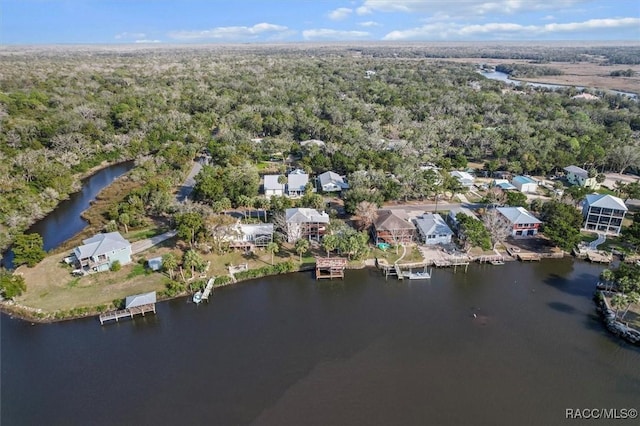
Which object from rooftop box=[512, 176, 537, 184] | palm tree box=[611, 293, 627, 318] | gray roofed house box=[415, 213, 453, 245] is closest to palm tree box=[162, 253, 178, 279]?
gray roofed house box=[415, 213, 453, 245]

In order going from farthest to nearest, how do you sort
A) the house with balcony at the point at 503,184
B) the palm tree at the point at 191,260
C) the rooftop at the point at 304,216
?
the house with balcony at the point at 503,184
the rooftop at the point at 304,216
the palm tree at the point at 191,260

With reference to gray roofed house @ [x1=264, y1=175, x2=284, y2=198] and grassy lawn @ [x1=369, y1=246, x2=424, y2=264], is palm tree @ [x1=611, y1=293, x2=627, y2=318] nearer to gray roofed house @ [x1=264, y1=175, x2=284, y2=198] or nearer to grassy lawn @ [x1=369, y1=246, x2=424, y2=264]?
grassy lawn @ [x1=369, y1=246, x2=424, y2=264]

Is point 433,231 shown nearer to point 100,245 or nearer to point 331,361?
point 331,361

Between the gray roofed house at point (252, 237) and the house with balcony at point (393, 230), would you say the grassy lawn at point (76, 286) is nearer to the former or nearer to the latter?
the gray roofed house at point (252, 237)

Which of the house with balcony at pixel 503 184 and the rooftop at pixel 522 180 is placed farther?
the house with balcony at pixel 503 184

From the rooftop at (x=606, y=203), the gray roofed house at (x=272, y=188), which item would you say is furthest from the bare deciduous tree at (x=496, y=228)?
the gray roofed house at (x=272, y=188)

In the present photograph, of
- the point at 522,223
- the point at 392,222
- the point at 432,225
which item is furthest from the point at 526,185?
the point at 392,222
